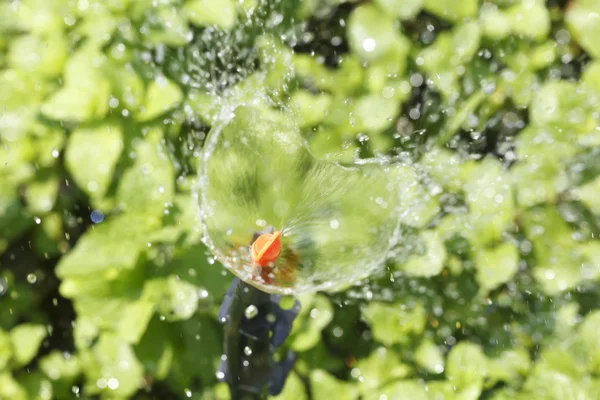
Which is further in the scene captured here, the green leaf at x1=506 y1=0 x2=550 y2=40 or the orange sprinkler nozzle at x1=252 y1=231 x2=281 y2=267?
the green leaf at x1=506 y1=0 x2=550 y2=40

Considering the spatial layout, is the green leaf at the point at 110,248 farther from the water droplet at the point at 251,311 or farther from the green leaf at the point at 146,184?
the water droplet at the point at 251,311

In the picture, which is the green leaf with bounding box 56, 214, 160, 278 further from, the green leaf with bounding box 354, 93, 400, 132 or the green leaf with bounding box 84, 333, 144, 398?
the green leaf with bounding box 354, 93, 400, 132

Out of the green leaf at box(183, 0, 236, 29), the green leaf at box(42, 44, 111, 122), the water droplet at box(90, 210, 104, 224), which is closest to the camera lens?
the green leaf at box(42, 44, 111, 122)

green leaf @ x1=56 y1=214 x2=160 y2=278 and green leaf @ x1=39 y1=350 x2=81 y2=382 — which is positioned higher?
green leaf @ x1=56 y1=214 x2=160 y2=278

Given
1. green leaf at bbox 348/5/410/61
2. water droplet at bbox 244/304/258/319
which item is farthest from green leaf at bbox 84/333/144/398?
green leaf at bbox 348/5/410/61

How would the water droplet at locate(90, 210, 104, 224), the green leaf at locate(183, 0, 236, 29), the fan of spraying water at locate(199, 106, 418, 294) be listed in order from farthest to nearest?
1. the water droplet at locate(90, 210, 104, 224)
2. the green leaf at locate(183, 0, 236, 29)
3. the fan of spraying water at locate(199, 106, 418, 294)

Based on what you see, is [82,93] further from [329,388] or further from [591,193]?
[591,193]
